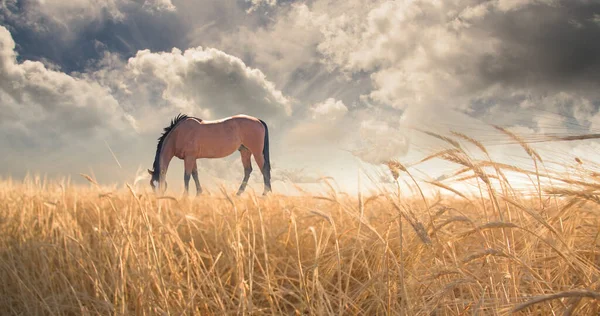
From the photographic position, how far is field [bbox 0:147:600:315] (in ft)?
3.73

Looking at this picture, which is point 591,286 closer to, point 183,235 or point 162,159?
point 183,235

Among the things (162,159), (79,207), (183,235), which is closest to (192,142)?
(162,159)

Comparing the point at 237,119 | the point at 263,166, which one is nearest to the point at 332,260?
the point at 263,166

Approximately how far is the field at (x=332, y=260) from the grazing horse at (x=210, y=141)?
6856 mm

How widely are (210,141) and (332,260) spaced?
889cm

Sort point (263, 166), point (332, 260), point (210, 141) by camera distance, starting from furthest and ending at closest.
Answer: point (263, 166) < point (210, 141) < point (332, 260)

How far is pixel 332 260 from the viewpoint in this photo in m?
1.92

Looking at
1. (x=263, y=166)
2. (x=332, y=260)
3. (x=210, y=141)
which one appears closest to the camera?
(x=332, y=260)

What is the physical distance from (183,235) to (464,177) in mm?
1922

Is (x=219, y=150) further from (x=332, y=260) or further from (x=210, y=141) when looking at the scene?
(x=332, y=260)

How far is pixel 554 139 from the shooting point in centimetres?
112

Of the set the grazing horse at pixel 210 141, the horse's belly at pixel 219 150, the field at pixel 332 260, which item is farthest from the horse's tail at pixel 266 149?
the field at pixel 332 260

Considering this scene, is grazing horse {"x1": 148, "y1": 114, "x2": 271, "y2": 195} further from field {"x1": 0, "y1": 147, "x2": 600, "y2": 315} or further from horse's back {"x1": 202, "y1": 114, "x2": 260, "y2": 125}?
field {"x1": 0, "y1": 147, "x2": 600, "y2": 315}

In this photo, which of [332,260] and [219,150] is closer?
[332,260]
